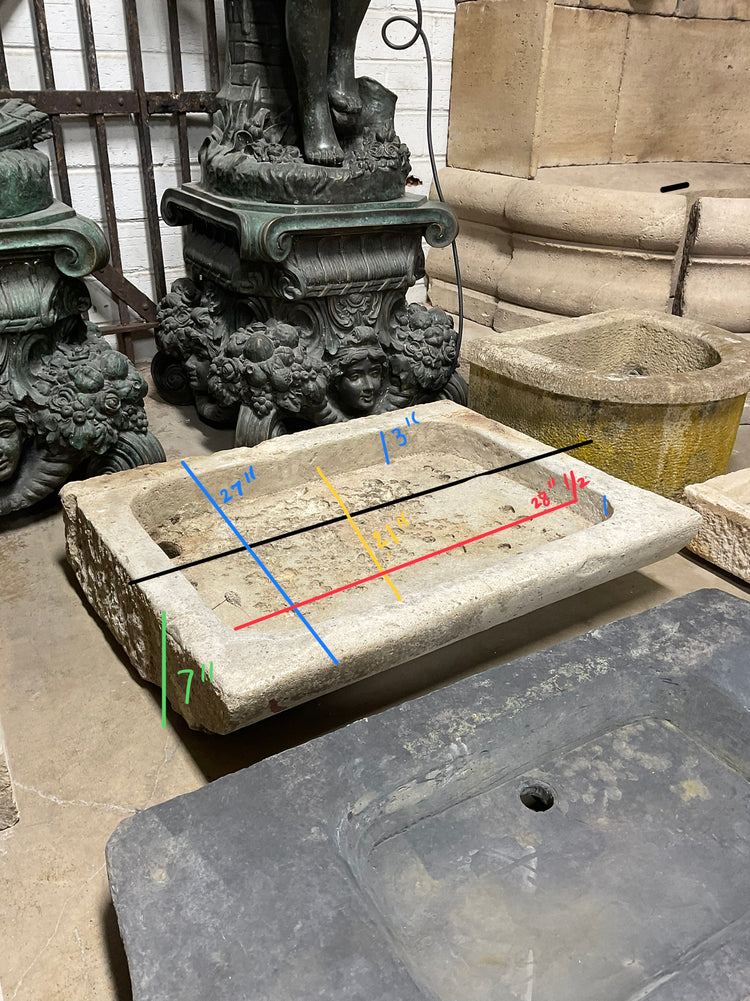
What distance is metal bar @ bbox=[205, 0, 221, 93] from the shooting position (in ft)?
10.2

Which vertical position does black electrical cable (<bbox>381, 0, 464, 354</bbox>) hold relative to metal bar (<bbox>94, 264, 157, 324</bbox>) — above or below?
above

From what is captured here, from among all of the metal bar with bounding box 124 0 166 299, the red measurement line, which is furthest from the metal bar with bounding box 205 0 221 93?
the red measurement line

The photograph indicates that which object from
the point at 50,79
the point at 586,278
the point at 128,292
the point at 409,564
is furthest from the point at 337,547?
the point at 50,79

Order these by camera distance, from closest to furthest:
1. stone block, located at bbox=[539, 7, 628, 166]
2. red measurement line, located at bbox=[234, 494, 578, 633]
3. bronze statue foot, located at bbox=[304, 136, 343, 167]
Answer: red measurement line, located at bbox=[234, 494, 578, 633]
bronze statue foot, located at bbox=[304, 136, 343, 167]
stone block, located at bbox=[539, 7, 628, 166]

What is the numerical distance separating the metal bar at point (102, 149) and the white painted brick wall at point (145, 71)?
41 millimetres

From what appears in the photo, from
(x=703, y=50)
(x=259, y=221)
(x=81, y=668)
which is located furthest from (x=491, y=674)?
(x=703, y=50)

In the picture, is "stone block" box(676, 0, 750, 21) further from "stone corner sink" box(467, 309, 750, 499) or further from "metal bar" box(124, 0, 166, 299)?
"metal bar" box(124, 0, 166, 299)

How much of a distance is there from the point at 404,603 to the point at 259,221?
135cm

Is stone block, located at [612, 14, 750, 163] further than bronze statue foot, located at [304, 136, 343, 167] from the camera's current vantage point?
Yes

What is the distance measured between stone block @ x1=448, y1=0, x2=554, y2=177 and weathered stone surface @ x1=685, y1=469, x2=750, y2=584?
6.44 ft

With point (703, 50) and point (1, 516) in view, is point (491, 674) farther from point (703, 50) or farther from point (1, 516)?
point (703, 50)

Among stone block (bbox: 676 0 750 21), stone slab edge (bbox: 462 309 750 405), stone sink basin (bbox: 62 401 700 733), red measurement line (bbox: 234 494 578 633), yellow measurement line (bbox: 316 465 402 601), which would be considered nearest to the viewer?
stone sink basin (bbox: 62 401 700 733)

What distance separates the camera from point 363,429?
2.35m

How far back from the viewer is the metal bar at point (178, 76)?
306 centimetres
